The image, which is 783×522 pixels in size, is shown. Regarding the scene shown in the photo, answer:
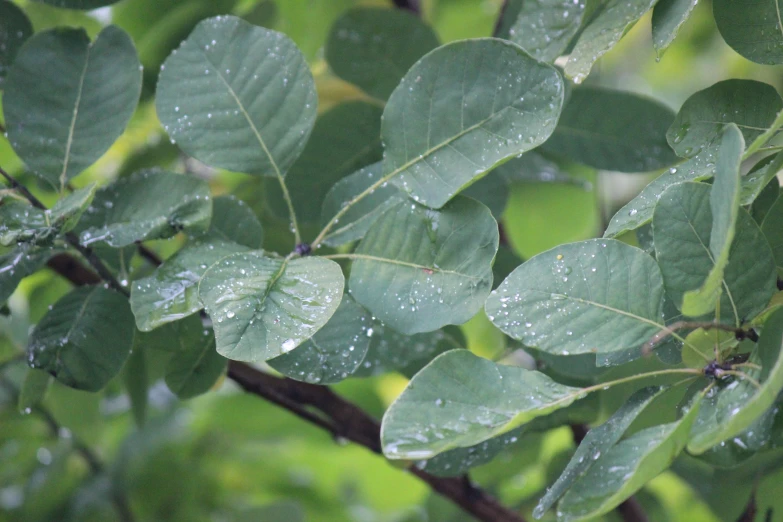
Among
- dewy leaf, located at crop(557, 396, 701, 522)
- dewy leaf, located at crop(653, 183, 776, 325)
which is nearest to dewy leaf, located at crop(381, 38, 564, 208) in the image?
dewy leaf, located at crop(653, 183, 776, 325)

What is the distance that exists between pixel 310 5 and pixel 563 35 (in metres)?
0.54

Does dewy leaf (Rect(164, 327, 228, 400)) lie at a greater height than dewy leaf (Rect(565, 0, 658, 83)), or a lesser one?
lesser

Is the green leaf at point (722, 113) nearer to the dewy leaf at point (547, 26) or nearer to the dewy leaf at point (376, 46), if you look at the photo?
the dewy leaf at point (547, 26)

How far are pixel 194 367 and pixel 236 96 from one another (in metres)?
0.25

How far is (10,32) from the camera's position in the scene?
2.27 feet

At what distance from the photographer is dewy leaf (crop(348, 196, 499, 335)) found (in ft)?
1.60

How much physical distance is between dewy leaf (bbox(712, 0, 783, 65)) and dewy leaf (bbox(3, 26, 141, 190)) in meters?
0.49

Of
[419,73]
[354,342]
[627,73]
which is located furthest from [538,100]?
[627,73]

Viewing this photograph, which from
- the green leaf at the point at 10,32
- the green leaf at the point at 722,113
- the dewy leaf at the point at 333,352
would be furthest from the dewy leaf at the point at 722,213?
the green leaf at the point at 10,32

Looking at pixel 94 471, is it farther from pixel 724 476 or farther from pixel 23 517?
pixel 724 476

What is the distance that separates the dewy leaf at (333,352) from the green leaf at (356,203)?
69 millimetres

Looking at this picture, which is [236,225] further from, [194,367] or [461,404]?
[461,404]

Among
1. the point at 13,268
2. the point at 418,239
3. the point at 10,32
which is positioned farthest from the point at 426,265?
the point at 10,32

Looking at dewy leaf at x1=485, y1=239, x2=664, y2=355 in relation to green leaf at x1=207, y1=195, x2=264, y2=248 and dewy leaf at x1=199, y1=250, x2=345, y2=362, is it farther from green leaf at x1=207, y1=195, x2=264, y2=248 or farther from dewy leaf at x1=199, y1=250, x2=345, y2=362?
green leaf at x1=207, y1=195, x2=264, y2=248
